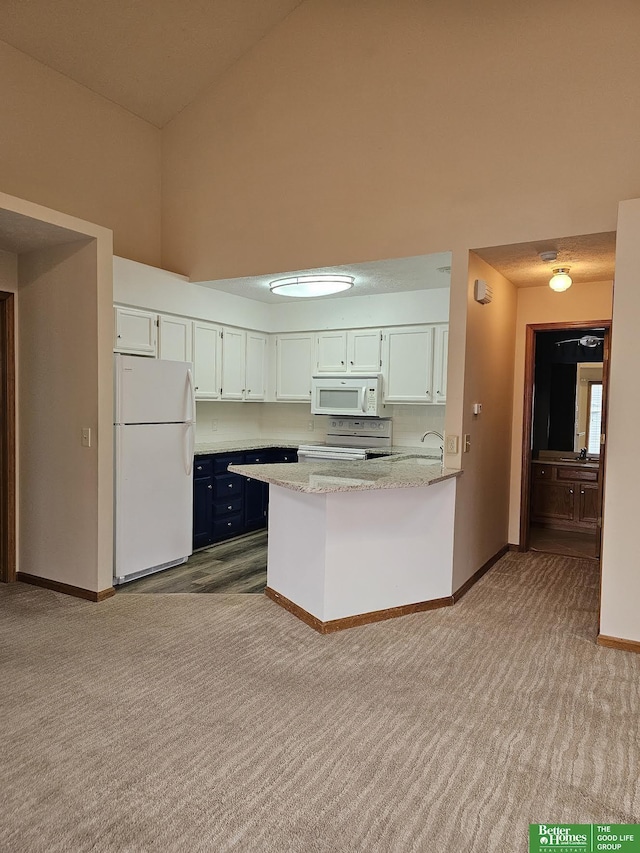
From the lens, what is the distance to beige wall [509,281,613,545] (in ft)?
16.1

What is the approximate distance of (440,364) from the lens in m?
5.43

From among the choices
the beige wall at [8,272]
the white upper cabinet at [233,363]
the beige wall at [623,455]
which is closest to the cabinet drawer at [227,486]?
the white upper cabinet at [233,363]

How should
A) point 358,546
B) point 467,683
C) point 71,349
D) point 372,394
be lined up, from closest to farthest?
point 467,683 < point 358,546 < point 71,349 < point 372,394

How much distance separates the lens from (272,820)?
6.15 ft

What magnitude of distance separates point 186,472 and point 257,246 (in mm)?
1977

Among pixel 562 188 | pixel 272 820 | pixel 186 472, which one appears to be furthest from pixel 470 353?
pixel 272 820

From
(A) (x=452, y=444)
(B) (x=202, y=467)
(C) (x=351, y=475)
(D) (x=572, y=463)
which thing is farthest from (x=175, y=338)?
(D) (x=572, y=463)

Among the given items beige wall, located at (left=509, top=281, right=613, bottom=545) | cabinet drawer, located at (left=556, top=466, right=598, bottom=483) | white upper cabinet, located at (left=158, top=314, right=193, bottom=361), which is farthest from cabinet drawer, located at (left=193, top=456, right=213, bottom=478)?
cabinet drawer, located at (left=556, top=466, right=598, bottom=483)

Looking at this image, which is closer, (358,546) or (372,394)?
(358,546)

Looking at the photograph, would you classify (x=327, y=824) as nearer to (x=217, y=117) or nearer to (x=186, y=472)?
(x=186, y=472)

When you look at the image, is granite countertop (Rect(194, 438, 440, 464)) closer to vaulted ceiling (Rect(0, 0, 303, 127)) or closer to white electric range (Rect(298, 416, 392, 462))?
white electric range (Rect(298, 416, 392, 462))

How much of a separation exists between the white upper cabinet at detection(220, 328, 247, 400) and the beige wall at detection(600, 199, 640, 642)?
366 cm

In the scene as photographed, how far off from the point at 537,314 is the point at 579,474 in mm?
2102

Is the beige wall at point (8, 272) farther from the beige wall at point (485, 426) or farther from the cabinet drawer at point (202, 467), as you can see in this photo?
the beige wall at point (485, 426)
